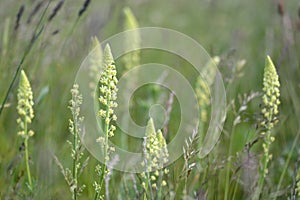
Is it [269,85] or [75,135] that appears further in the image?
[269,85]

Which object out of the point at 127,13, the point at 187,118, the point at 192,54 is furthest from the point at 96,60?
the point at 192,54

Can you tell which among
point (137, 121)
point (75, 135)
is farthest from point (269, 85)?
point (137, 121)

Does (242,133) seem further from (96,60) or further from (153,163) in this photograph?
(153,163)

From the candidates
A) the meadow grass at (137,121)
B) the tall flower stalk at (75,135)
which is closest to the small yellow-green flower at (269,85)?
the meadow grass at (137,121)

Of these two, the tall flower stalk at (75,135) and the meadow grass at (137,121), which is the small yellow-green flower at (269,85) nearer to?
the meadow grass at (137,121)

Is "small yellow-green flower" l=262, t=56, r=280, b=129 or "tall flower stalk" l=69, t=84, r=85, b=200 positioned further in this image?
"small yellow-green flower" l=262, t=56, r=280, b=129

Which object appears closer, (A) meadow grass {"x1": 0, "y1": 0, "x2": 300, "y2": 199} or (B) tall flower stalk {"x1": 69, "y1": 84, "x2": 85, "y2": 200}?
(B) tall flower stalk {"x1": 69, "y1": 84, "x2": 85, "y2": 200}

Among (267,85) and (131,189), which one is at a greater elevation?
(267,85)

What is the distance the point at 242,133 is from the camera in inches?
125

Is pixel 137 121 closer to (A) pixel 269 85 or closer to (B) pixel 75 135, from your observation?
(A) pixel 269 85

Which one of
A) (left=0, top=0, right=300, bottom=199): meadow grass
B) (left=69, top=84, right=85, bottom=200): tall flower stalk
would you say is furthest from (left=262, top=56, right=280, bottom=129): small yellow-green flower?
(left=69, top=84, right=85, bottom=200): tall flower stalk

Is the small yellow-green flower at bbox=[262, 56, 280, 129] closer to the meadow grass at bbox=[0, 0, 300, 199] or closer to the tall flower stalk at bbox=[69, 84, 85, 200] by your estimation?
the meadow grass at bbox=[0, 0, 300, 199]

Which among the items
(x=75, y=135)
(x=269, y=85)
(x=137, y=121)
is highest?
(x=137, y=121)

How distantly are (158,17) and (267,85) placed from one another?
439 centimetres
